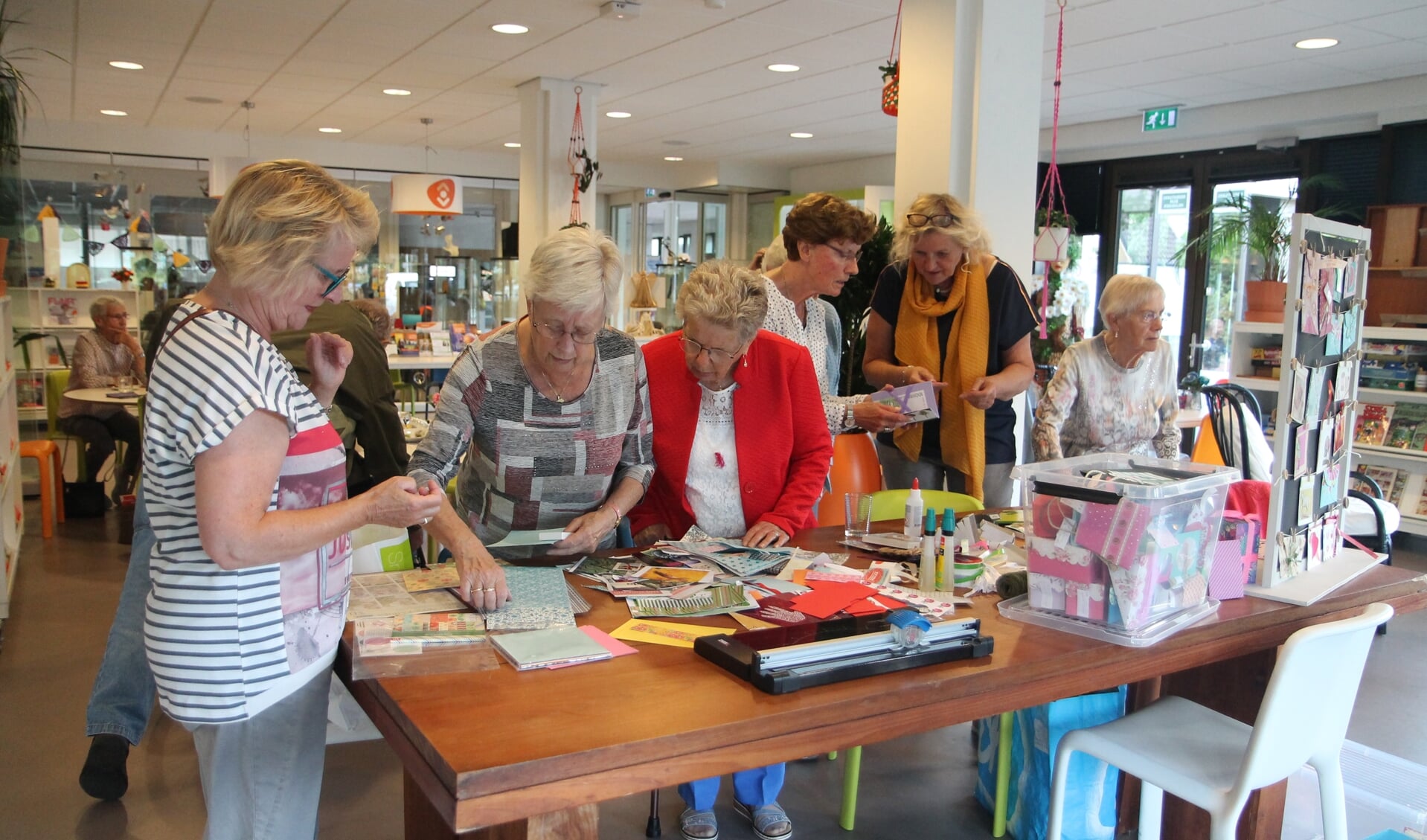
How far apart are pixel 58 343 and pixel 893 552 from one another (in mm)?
8200

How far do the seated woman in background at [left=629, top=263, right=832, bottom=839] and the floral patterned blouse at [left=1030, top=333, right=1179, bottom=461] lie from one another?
3.81 feet

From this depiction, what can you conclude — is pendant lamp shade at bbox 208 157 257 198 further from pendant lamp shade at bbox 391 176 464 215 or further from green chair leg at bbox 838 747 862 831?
green chair leg at bbox 838 747 862 831

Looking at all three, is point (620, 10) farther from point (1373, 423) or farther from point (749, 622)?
point (1373, 423)

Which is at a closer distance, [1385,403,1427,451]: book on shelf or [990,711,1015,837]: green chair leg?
[990,711,1015,837]: green chair leg

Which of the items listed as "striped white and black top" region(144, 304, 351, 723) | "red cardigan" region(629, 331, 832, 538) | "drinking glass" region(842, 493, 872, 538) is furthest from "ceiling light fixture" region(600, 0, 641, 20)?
"striped white and black top" region(144, 304, 351, 723)

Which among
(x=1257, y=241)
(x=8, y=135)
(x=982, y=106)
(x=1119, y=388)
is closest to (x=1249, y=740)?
(x=1119, y=388)

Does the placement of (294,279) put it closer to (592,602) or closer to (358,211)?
(358,211)

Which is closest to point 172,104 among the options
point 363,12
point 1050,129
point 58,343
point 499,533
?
point 58,343

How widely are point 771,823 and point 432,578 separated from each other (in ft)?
4.21

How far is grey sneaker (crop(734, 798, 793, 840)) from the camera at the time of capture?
9.43ft

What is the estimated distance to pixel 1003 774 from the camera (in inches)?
115

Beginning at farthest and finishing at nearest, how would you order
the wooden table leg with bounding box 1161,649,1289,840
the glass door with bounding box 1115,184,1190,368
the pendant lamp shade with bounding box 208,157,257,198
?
the pendant lamp shade with bounding box 208,157,257,198
the glass door with bounding box 1115,184,1190,368
the wooden table leg with bounding box 1161,649,1289,840

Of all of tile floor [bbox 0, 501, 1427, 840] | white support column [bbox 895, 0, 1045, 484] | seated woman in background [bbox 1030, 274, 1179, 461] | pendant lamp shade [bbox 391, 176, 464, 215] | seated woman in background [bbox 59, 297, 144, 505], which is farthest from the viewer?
pendant lamp shade [bbox 391, 176, 464, 215]

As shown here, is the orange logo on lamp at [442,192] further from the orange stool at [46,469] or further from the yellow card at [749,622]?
the yellow card at [749,622]
